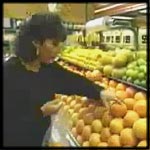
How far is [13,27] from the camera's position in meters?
2.38

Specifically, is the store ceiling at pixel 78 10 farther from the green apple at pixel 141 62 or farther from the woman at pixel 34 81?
the green apple at pixel 141 62

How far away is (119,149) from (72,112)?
0.32 meters

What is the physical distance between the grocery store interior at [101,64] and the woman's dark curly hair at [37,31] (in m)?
0.03

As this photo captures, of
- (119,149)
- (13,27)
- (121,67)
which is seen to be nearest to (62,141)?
(119,149)

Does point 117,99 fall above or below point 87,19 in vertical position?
below

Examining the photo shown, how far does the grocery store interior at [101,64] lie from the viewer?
239 centimetres

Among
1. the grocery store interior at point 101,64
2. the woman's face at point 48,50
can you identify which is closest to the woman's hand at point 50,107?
the grocery store interior at point 101,64

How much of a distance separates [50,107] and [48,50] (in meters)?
0.30

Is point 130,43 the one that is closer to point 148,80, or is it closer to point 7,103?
point 148,80

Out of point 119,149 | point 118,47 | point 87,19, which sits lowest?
point 119,149

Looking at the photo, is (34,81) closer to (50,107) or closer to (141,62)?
(50,107)

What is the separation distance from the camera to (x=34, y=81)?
2.43m

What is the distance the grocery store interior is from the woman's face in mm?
33

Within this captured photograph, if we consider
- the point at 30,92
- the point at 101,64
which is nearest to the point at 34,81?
the point at 30,92
